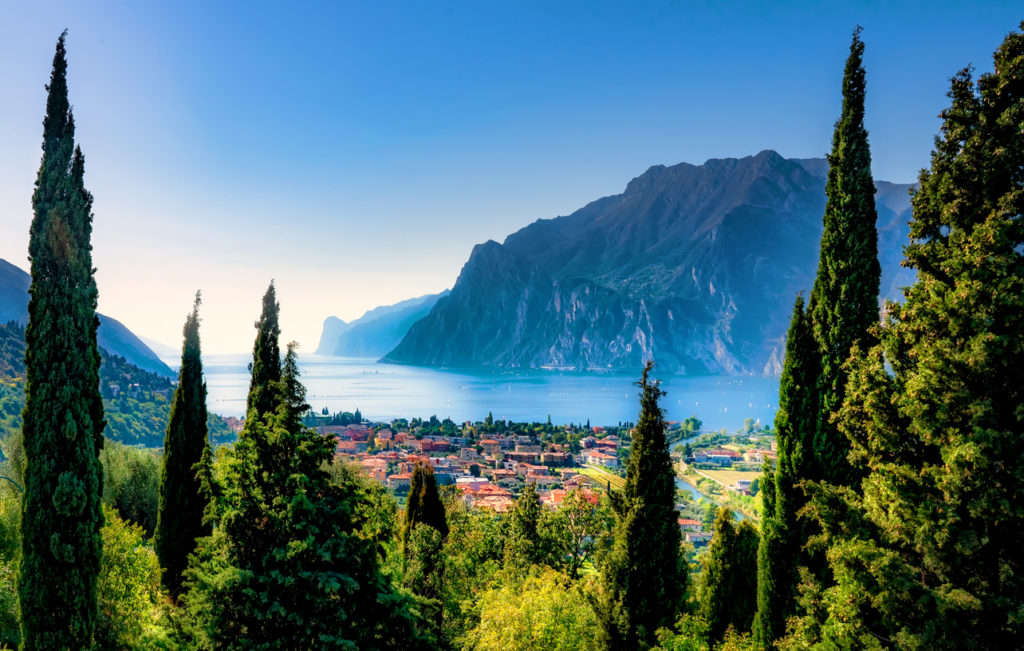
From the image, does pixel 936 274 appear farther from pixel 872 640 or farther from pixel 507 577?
pixel 507 577

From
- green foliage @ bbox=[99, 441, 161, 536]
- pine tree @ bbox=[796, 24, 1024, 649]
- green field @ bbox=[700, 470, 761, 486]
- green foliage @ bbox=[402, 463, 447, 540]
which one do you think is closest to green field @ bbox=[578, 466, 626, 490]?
green field @ bbox=[700, 470, 761, 486]

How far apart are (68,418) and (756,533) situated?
1285 cm

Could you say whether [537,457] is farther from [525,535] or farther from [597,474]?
[525,535]

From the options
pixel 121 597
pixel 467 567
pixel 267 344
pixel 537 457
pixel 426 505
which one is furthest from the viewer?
pixel 537 457

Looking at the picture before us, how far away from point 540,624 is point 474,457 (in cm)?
7416

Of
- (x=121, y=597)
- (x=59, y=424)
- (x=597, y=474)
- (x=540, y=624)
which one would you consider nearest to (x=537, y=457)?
(x=597, y=474)

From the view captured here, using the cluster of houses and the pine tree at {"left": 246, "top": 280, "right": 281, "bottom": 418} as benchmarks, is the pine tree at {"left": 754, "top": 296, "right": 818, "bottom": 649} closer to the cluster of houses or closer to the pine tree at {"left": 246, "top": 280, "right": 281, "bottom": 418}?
the pine tree at {"left": 246, "top": 280, "right": 281, "bottom": 418}

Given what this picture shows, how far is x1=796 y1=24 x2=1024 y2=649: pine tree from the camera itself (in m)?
4.38

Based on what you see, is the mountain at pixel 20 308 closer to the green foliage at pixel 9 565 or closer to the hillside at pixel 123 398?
the hillside at pixel 123 398

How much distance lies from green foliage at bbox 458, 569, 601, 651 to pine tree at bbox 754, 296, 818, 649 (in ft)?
10.2

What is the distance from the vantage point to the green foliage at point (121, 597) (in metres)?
9.38

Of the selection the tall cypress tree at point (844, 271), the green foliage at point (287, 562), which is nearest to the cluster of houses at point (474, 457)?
the tall cypress tree at point (844, 271)

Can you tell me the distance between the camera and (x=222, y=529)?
6352 millimetres

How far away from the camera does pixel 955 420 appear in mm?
4691
